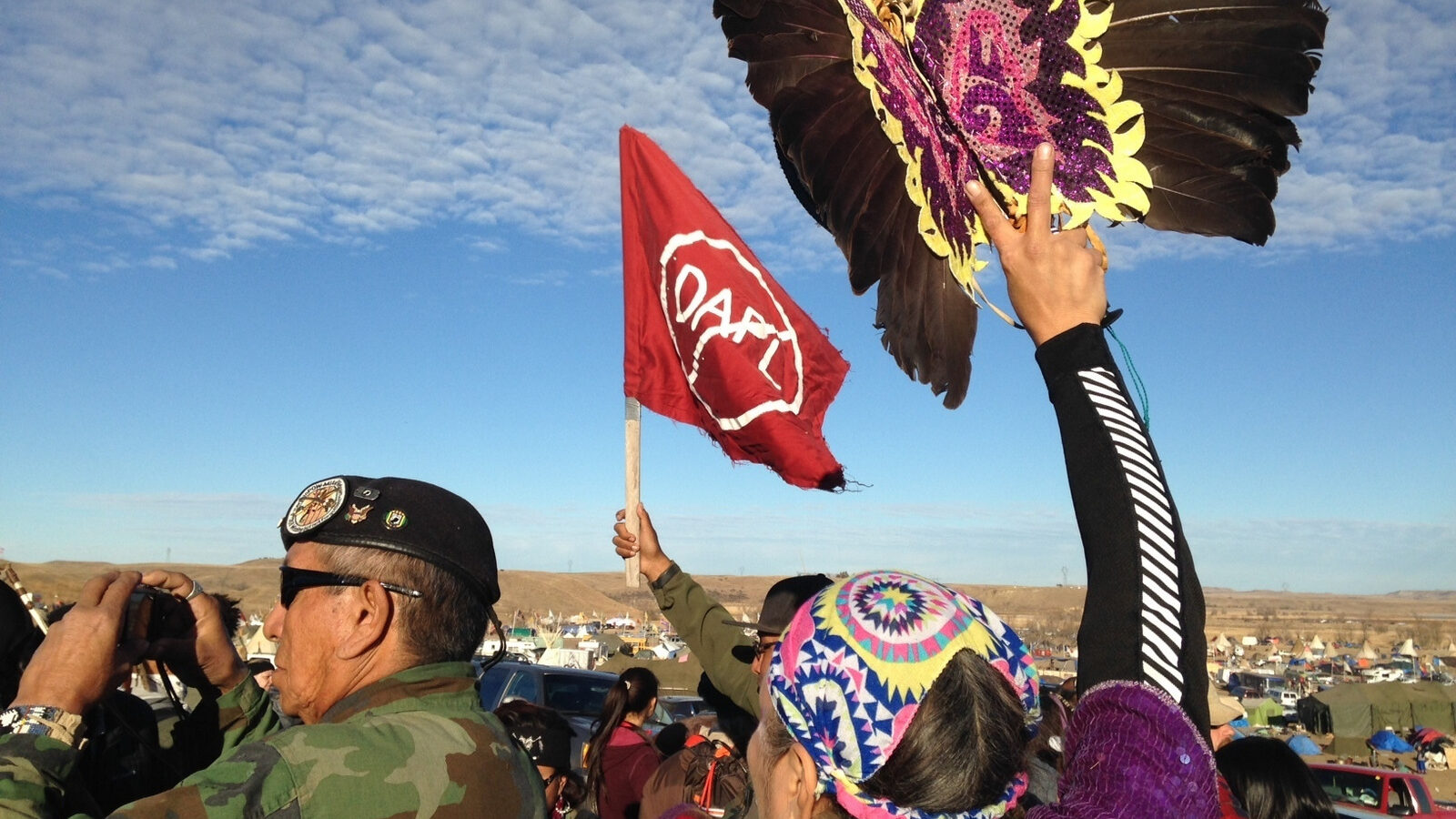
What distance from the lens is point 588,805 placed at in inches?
235

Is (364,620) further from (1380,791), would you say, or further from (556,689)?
(1380,791)

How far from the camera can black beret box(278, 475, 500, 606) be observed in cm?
221

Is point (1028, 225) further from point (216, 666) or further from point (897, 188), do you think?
point (216, 666)

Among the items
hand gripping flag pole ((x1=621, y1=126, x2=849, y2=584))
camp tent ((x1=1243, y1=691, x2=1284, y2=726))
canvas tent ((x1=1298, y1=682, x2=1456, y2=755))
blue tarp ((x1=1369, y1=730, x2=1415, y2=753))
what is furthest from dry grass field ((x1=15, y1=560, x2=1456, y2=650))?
hand gripping flag pole ((x1=621, y1=126, x2=849, y2=584))

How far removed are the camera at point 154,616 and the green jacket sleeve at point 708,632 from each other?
1.74 meters

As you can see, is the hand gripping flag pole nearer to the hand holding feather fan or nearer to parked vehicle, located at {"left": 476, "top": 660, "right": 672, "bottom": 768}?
the hand holding feather fan

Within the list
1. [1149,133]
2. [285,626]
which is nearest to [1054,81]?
[1149,133]

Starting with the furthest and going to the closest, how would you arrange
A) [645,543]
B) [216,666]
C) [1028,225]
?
[645,543] → [216,666] → [1028,225]

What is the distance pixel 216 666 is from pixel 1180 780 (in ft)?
7.72

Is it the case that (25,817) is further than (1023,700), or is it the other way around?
(25,817)

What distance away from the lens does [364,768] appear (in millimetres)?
1846

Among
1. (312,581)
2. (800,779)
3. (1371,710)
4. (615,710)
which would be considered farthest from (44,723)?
(1371,710)

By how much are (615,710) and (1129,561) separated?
16.9 ft

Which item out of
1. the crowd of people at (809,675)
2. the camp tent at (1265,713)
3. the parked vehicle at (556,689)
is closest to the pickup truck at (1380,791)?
the parked vehicle at (556,689)
